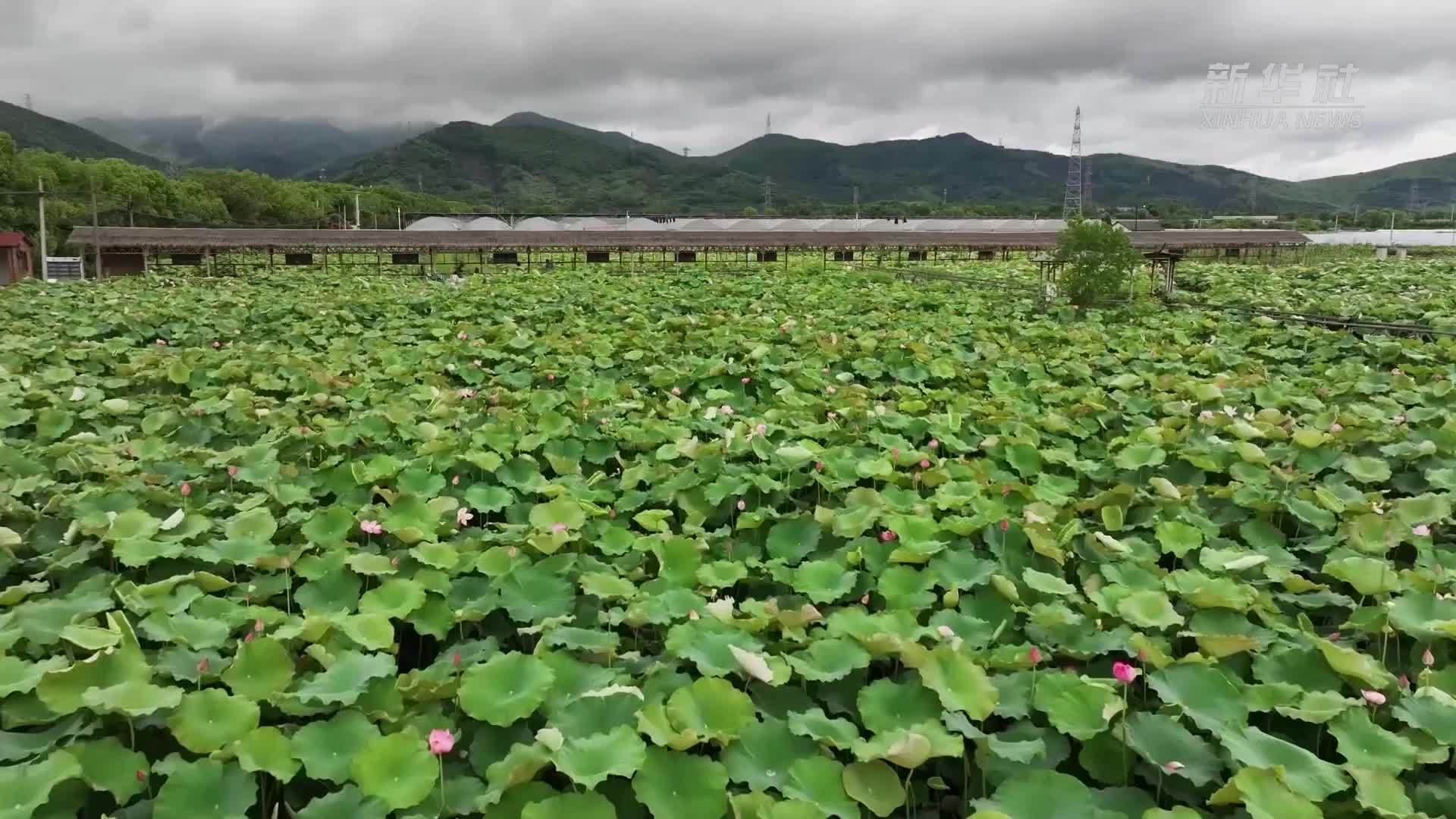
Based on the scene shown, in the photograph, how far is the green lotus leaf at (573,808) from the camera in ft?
5.93

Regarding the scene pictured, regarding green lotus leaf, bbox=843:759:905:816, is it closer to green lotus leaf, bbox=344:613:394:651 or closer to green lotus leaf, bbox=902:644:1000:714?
green lotus leaf, bbox=902:644:1000:714

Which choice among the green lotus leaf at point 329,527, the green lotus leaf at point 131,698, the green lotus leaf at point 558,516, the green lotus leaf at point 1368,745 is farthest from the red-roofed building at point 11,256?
the green lotus leaf at point 1368,745

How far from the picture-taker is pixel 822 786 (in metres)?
1.95

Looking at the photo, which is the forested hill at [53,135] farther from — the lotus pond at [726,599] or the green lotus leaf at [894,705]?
the green lotus leaf at [894,705]

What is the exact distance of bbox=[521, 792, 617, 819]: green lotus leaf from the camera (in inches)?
71.1

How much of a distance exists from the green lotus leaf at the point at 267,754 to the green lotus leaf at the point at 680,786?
75 centimetres

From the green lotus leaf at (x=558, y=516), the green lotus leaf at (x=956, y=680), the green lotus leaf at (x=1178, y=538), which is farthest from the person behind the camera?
A: the green lotus leaf at (x=558, y=516)

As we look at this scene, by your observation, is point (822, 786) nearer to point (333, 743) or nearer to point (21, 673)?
point (333, 743)

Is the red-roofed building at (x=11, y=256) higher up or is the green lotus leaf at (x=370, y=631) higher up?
the red-roofed building at (x=11, y=256)

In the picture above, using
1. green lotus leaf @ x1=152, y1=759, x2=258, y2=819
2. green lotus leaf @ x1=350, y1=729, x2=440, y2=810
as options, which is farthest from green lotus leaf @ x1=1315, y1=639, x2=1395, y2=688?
green lotus leaf @ x1=152, y1=759, x2=258, y2=819

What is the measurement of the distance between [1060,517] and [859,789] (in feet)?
6.41

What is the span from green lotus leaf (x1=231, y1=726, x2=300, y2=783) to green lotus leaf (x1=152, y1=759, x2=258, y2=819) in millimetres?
35

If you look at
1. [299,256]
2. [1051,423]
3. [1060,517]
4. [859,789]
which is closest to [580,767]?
[859,789]

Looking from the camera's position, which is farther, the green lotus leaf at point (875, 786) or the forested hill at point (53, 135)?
the forested hill at point (53, 135)
